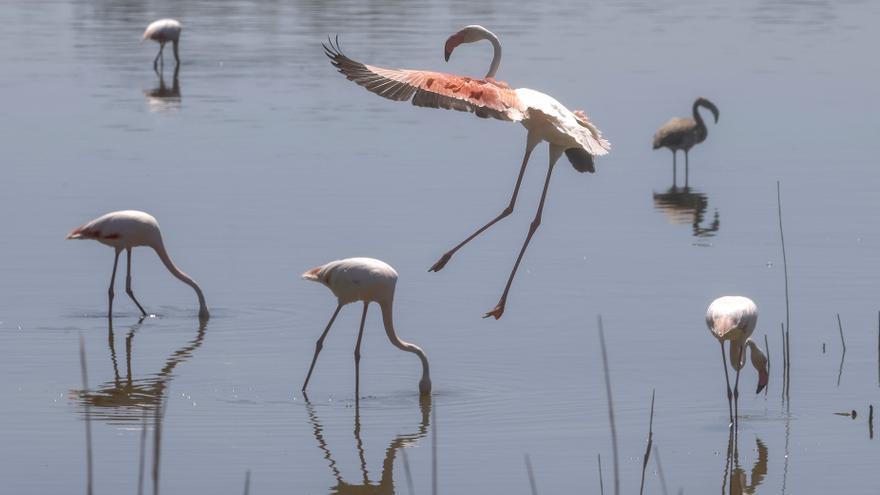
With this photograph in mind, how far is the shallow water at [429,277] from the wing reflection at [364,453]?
27mm

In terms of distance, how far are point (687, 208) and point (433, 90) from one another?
6832 millimetres

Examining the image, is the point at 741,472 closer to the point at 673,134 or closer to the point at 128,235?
the point at 128,235

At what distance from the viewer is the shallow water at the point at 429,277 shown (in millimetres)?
8359

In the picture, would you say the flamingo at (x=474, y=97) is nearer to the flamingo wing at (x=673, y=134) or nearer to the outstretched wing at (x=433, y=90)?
the outstretched wing at (x=433, y=90)

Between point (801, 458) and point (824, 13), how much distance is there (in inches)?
1195

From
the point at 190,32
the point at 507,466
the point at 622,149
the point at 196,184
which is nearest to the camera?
the point at 507,466

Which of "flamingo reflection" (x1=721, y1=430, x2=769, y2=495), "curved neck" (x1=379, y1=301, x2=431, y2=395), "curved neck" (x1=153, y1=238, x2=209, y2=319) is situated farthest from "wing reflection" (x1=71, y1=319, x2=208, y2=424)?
"flamingo reflection" (x1=721, y1=430, x2=769, y2=495)

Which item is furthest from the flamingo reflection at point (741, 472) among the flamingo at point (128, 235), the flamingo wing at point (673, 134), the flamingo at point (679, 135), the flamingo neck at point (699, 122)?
the flamingo neck at point (699, 122)

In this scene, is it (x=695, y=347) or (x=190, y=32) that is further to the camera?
(x=190, y=32)

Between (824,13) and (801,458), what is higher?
(824,13)

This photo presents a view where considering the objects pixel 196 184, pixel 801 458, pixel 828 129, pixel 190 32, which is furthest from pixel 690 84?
pixel 801 458

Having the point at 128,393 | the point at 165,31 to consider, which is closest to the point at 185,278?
the point at 128,393

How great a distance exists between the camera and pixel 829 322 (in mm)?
10977

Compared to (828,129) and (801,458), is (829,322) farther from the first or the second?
(828,129)
